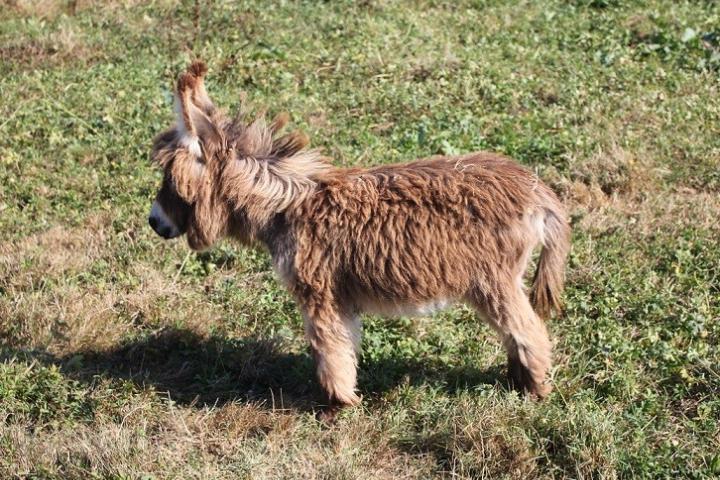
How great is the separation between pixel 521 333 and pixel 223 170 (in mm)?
1841

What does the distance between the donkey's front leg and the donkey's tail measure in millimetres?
1060

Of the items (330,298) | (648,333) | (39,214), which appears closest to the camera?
(330,298)

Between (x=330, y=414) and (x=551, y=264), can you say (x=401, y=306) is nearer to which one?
(x=330, y=414)

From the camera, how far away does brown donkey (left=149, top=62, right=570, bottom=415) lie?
472 centimetres


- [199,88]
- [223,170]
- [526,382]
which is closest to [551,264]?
[526,382]

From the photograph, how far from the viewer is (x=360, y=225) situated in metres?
4.80

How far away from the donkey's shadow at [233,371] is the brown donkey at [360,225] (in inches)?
13.4

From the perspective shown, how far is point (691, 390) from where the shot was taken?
511cm

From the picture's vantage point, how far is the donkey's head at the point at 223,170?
16.3ft

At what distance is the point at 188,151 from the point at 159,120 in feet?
12.0

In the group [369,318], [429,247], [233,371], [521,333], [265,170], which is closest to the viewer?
[429,247]

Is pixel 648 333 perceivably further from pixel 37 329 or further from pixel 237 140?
pixel 37 329

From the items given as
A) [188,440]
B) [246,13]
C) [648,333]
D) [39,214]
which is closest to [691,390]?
[648,333]

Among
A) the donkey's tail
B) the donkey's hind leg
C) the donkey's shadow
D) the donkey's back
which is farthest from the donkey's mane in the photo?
the donkey's tail
